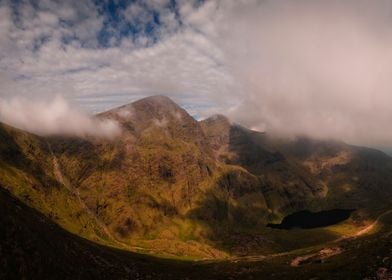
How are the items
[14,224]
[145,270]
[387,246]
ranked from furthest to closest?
1. [145,270]
2. [387,246]
3. [14,224]

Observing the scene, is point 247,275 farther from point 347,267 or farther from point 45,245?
point 45,245

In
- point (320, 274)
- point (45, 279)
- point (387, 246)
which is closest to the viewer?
point (45, 279)

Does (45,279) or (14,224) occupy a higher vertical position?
(14,224)

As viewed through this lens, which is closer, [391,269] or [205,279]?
[391,269]

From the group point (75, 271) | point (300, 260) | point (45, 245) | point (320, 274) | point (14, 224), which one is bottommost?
point (300, 260)

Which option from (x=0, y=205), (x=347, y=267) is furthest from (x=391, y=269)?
(x=0, y=205)

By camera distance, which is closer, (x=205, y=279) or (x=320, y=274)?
(x=320, y=274)

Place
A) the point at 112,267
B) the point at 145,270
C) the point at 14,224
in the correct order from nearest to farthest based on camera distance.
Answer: the point at 14,224, the point at 112,267, the point at 145,270

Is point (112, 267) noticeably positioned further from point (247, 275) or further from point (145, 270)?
point (247, 275)

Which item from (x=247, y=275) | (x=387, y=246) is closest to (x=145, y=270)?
(x=247, y=275)
